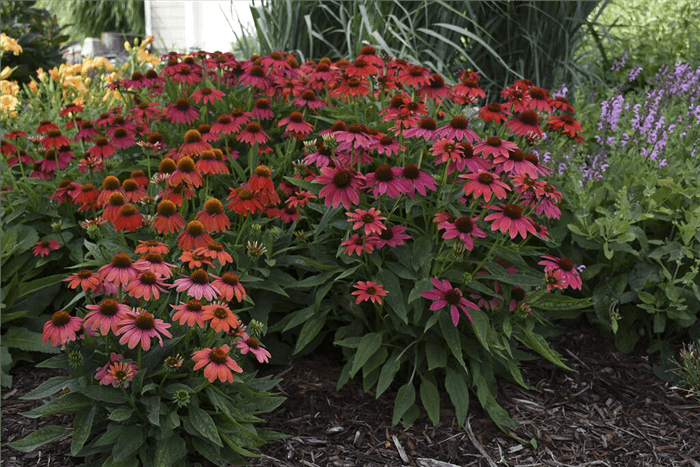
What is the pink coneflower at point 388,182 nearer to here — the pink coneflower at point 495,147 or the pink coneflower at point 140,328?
the pink coneflower at point 495,147

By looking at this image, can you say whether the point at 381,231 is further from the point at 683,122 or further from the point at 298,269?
the point at 683,122

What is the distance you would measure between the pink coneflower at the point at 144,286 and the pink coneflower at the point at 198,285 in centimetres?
6

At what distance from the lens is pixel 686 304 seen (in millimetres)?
2711

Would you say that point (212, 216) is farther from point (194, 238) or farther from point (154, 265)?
point (154, 265)

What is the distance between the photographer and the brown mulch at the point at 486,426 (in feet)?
7.00

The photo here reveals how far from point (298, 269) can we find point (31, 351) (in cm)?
126

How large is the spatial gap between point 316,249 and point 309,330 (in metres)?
0.32

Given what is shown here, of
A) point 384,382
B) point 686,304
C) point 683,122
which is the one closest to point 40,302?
point 384,382

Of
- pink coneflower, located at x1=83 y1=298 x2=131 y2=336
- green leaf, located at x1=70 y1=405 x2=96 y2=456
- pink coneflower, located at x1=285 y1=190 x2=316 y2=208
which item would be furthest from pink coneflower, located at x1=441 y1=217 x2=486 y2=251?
green leaf, located at x1=70 y1=405 x2=96 y2=456

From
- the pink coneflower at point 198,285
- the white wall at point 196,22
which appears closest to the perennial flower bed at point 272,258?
the pink coneflower at point 198,285

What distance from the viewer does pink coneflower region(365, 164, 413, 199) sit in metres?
1.95

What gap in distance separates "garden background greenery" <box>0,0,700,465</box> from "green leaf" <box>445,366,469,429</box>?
12mm

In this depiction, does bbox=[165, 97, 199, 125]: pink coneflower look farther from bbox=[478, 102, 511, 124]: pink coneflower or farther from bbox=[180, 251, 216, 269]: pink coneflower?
bbox=[478, 102, 511, 124]: pink coneflower

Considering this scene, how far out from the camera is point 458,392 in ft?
7.36
